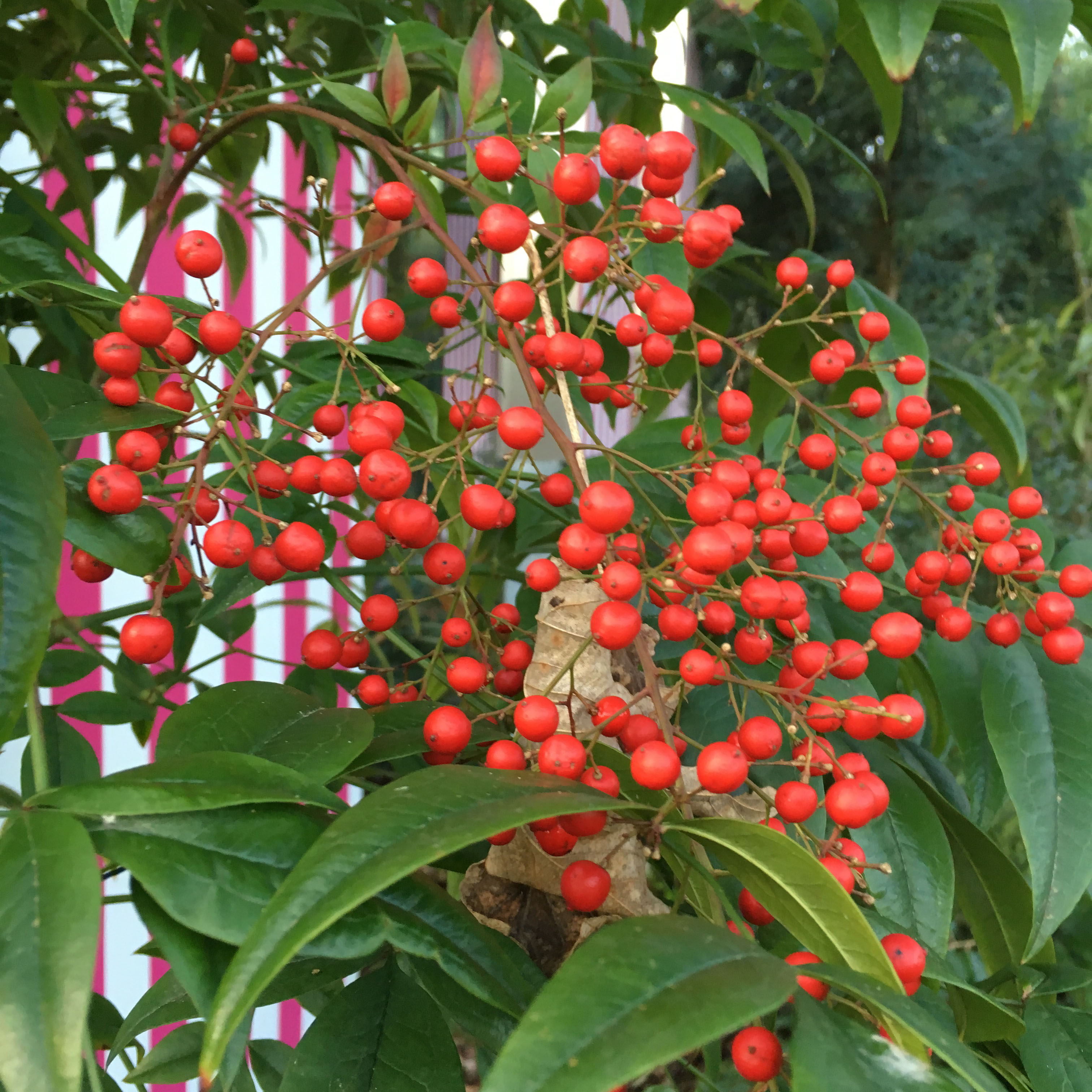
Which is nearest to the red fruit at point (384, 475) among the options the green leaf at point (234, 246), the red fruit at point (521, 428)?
the red fruit at point (521, 428)

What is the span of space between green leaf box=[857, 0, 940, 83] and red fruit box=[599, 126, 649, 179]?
0.11 meters

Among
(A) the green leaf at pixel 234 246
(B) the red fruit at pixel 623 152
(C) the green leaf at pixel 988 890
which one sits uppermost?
(A) the green leaf at pixel 234 246

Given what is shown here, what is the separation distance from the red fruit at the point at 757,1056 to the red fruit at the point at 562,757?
0.21ft

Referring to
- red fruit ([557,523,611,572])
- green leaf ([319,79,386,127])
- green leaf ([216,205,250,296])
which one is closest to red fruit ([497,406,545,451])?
red fruit ([557,523,611,572])

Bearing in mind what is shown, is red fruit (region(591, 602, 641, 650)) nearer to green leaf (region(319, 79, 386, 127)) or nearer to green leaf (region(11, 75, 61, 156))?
green leaf (region(319, 79, 386, 127))

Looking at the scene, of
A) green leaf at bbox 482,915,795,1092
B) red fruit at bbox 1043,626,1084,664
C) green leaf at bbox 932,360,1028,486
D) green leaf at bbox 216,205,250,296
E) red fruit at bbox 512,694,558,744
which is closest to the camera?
green leaf at bbox 482,915,795,1092

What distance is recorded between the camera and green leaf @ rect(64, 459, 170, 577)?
0.80 ft

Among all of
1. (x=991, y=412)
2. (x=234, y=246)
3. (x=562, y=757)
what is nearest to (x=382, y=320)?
(x=562, y=757)

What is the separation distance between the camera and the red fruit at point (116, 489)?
0.24m

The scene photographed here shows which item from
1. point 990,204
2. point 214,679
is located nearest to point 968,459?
point 214,679

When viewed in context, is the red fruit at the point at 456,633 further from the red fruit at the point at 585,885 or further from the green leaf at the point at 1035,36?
the green leaf at the point at 1035,36

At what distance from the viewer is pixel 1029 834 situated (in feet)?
0.92

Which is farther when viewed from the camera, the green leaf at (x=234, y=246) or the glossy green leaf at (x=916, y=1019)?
the green leaf at (x=234, y=246)

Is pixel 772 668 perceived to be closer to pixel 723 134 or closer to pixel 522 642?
pixel 522 642
